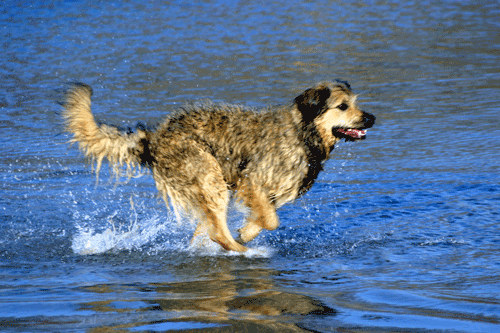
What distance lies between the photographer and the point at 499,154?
359 inches

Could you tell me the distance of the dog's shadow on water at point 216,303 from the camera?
4.54 meters

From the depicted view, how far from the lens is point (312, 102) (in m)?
6.74

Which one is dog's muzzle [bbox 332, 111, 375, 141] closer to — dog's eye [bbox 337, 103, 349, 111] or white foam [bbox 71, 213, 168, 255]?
dog's eye [bbox 337, 103, 349, 111]

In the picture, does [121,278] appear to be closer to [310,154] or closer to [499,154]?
[310,154]

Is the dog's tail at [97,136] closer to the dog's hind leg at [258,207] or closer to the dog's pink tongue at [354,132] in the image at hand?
the dog's hind leg at [258,207]

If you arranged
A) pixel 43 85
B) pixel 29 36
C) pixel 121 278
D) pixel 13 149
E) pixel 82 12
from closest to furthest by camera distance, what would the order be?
1. pixel 121 278
2. pixel 13 149
3. pixel 43 85
4. pixel 29 36
5. pixel 82 12

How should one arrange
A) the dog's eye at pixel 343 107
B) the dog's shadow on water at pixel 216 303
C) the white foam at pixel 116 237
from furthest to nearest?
the white foam at pixel 116 237, the dog's eye at pixel 343 107, the dog's shadow on water at pixel 216 303

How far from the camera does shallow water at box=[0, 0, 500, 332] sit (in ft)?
16.1

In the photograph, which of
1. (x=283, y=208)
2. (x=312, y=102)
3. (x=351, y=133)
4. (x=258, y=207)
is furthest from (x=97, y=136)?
(x=283, y=208)

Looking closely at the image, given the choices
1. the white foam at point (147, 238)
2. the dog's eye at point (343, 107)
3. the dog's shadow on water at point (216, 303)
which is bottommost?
the white foam at point (147, 238)

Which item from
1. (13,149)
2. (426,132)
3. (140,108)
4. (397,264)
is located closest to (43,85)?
(140,108)

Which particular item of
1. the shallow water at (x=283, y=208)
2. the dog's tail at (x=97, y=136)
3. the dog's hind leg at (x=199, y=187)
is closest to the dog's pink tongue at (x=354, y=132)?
the shallow water at (x=283, y=208)

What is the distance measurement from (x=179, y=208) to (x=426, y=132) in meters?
4.43

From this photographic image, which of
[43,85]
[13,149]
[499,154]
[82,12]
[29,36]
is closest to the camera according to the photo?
[499,154]
